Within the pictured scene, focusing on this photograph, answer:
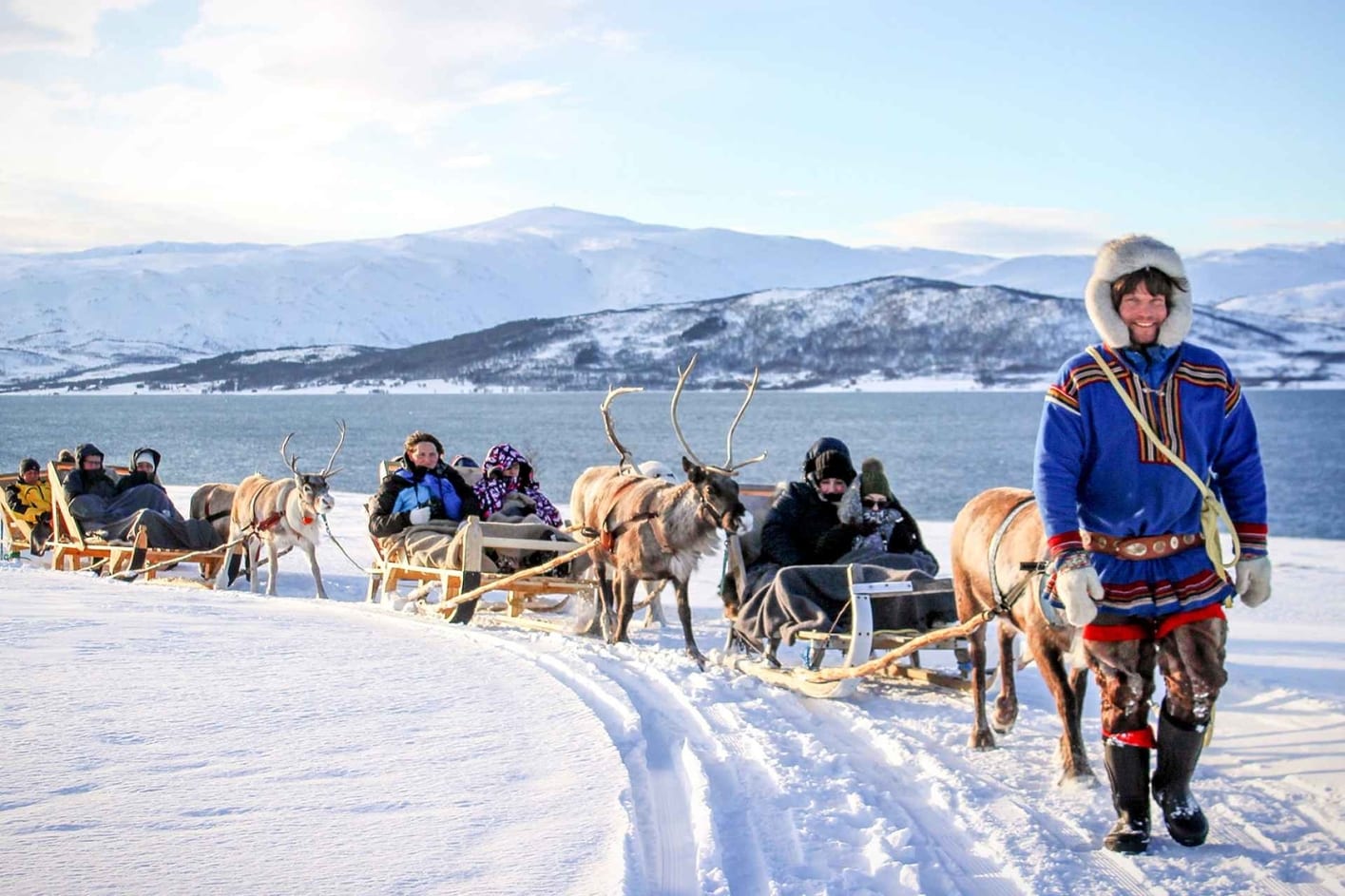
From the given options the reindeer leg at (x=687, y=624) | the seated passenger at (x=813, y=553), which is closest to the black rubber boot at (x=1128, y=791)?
the seated passenger at (x=813, y=553)

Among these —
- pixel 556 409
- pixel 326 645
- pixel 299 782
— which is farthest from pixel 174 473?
pixel 556 409

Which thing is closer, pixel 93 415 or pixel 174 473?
pixel 174 473

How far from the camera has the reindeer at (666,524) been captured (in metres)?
8.89

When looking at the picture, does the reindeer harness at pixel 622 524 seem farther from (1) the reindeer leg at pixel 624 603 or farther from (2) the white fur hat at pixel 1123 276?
(2) the white fur hat at pixel 1123 276

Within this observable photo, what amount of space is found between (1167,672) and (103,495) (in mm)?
14629

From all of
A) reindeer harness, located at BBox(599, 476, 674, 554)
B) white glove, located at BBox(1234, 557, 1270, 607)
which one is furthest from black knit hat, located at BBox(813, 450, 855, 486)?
white glove, located at BBox(1234, 557, 1270, 607)

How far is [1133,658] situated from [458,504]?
8.48 meters

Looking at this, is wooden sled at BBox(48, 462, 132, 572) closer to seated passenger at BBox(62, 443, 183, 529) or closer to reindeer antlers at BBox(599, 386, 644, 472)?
seated passenger at BBox(62, 443, 183, 529)

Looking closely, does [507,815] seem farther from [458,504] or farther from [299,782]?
[458,504]

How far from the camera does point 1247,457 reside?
4.91m

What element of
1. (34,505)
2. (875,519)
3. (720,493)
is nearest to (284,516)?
(34,505)

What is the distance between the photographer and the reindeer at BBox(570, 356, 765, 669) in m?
8.89

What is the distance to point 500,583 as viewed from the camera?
416 inches

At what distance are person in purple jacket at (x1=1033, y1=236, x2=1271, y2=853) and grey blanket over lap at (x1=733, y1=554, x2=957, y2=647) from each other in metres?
2.63
